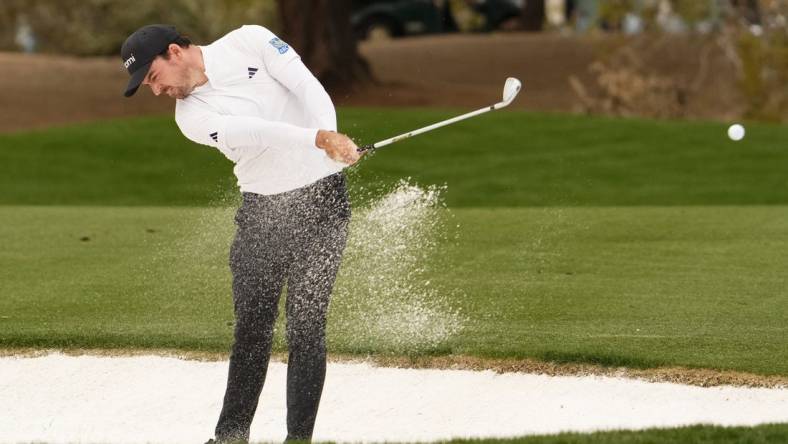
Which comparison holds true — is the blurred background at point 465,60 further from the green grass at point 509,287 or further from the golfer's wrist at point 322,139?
the golfer's wrist at point 322,139

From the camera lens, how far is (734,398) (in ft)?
21.4

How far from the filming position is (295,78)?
5.18 metres

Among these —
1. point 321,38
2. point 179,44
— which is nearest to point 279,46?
point 179,44

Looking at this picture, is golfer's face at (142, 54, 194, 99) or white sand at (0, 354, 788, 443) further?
white sand at (0, 354, 788, 443)

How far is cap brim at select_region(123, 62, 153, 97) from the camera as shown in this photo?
5086 millimetres

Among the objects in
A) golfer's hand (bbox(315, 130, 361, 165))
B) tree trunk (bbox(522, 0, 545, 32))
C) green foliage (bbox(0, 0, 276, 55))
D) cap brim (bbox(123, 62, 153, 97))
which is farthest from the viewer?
tree trunk (bbox(522, 0, 545, 32))

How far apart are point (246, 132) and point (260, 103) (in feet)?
0.85

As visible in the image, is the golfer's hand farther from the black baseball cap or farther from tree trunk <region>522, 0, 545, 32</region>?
tree trunk <region>522, 0, 545, 32</region>

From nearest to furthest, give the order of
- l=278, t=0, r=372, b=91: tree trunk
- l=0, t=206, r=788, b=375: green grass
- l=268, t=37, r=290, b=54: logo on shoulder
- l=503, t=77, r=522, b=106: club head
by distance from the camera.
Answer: l=268, t=37, r=290, b=54: logo on shoulder → l=503, t=77, r=522, b=106: club head → l=0, t=206, r=788, b=375: green grass → l=278, t=0, r=372, b=91: tree trunk

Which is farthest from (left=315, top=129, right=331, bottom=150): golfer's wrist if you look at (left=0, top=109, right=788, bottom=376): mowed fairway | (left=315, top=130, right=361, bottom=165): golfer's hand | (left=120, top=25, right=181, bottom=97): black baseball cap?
(left=0, top=109, right=788, bottom=376): mowed fairway

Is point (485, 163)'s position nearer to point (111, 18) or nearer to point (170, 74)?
point (170, 74)

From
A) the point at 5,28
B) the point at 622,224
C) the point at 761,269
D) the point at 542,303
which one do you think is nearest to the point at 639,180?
the point at 622,224

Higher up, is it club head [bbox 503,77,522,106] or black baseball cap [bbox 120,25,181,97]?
black baseball cap [bbox 120,25,181,97]

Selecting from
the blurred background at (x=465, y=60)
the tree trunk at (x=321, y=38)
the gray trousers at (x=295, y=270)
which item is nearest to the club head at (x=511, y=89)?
the gray trousers at (x=295, y=270)
